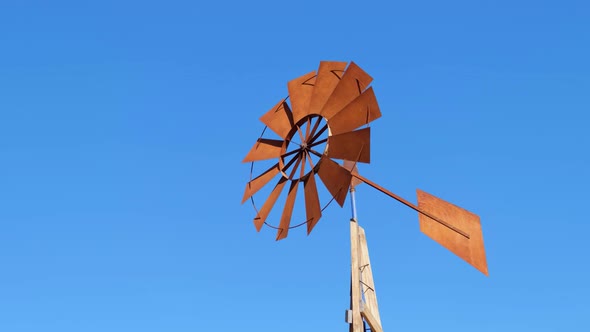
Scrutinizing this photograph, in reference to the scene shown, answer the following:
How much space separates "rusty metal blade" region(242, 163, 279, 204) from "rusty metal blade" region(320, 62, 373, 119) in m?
1.05

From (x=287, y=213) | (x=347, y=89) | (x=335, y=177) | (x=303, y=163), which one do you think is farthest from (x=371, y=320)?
(x=347, y=89)

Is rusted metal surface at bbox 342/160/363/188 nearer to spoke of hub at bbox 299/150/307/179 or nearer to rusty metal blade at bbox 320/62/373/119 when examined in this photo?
spoke of hub at bbox 299/150/307/179

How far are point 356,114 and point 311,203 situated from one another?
3.64 ft

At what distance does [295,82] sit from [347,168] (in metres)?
1.26

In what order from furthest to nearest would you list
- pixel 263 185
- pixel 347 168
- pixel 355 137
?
pixel 263 185 → pixel 347 168 → pixel 355 137

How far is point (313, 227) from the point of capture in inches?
338

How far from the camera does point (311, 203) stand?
344 inches

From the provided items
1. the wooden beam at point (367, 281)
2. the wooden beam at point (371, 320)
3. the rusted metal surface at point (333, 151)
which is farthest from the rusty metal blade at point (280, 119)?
the wooden beam at point (371, 320)

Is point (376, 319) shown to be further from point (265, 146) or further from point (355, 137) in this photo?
point (265, 146)

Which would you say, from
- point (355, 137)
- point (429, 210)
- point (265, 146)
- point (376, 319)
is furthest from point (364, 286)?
point (265, 146)

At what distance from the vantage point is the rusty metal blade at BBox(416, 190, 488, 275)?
831cm

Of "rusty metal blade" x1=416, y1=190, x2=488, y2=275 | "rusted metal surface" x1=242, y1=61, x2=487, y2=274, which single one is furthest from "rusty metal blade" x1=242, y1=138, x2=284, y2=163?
"rusty metal blade" x1=416, y1=190, x2=488, y2=275

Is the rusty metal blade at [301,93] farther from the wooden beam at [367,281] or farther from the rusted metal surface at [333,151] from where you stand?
the wooden beam at [367,281]

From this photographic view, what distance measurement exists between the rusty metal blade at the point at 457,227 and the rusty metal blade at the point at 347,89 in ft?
4.25
